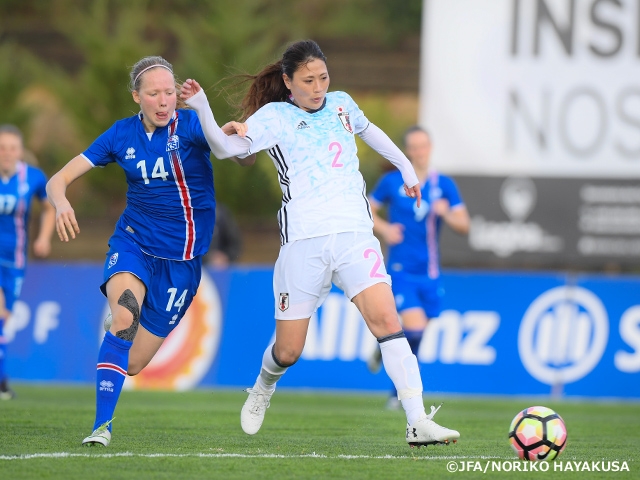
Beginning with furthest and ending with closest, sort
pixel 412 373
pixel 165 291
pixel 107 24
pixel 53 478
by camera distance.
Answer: pixel 107 24 < pixel 165 291 < pixel 412 373 < pixel 53 478

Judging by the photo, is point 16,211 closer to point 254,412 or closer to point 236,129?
point 254,412

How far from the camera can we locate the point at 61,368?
13211 mm

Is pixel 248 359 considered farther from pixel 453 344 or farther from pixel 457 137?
pixel 457 137

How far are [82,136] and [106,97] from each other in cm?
81

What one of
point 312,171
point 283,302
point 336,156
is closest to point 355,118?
point 336,156

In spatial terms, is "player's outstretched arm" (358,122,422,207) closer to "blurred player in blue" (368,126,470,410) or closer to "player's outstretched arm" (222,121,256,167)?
"player's outstretched arm" (222,121,256,167)

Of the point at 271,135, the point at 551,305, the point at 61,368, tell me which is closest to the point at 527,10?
the point at 551,305

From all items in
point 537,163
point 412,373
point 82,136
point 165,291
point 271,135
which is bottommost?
point 412,373

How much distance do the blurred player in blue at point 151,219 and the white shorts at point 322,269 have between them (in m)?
0.74

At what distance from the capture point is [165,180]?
22.1 feet

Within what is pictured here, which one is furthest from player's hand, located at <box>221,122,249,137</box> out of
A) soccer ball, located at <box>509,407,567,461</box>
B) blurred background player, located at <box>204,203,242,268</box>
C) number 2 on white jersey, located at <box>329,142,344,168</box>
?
blurred background player, located at <box>204,203,242,268</box>

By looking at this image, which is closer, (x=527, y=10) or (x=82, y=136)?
(x=527, y=10)

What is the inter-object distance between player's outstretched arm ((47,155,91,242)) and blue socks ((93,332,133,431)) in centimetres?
69

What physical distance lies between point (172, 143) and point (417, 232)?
4.30 metres
